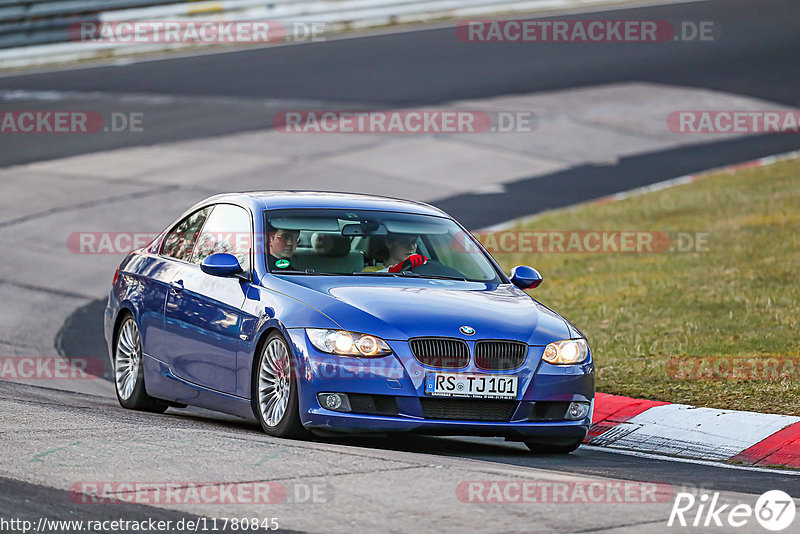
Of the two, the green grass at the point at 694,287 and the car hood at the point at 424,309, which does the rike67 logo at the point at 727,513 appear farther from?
the green grass at the point at 694,287

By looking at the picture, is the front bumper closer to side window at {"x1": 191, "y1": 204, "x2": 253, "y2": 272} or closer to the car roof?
side window at {"x1": 191, "y1": 204, "x2": 253, "y2": 272}

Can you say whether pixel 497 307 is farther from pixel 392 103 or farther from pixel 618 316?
pixel 392 103

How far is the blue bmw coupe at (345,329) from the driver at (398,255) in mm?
10

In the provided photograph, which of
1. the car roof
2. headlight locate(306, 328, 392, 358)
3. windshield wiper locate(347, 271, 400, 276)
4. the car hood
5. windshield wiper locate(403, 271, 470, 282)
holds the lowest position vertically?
headlight locate(306, 328, 392, 358)

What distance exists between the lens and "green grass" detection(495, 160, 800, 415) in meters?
10.6

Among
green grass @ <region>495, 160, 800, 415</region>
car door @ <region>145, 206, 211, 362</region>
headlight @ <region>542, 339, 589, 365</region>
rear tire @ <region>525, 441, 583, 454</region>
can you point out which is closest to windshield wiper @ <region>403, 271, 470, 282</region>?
headlight @ <region>542, 339, 589, 365</region>

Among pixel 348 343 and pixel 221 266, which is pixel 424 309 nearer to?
pixel 348 343

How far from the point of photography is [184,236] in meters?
9.73

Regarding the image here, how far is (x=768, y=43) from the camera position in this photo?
106 ft

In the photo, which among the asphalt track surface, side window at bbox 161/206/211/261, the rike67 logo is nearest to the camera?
the rike67 logo

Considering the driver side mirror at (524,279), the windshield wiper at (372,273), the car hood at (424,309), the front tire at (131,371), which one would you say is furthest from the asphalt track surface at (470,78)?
the car hood at (424,309)

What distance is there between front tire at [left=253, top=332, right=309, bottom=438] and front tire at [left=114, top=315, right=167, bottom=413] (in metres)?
1.66

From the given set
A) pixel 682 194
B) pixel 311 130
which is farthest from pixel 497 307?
pixel 311 130

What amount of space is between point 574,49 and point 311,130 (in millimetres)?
9610
